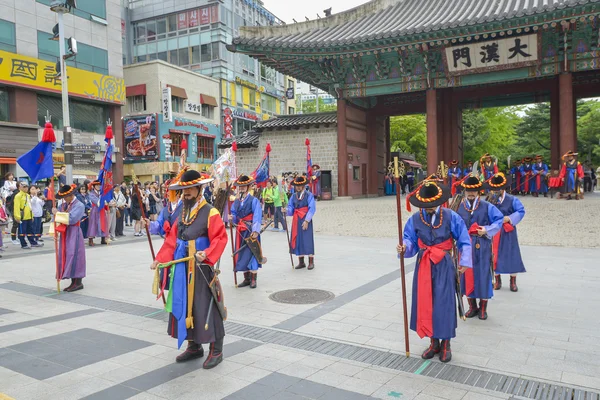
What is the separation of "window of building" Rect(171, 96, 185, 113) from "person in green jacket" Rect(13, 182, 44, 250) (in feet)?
72.0

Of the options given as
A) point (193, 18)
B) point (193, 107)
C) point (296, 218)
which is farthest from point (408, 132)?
point (296, 218)

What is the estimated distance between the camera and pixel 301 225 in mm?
9195

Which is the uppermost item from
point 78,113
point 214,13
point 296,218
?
point 214,13

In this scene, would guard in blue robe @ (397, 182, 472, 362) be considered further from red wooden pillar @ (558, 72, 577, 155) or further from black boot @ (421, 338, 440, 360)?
red wooden pillar @ (558, 72, 577, 155)

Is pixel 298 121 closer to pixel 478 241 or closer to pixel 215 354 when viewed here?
pixel 478 241

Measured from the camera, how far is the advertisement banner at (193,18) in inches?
1513

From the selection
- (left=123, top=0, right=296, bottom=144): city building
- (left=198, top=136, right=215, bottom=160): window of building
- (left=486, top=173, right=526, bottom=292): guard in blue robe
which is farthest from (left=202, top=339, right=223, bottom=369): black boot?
(left=123, top=0, right=296, bottom=144): city building

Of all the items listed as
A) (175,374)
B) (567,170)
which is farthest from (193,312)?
(567,170)

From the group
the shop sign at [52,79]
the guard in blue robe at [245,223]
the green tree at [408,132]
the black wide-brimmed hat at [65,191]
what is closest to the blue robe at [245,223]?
the guard in blue robe at [245,223]

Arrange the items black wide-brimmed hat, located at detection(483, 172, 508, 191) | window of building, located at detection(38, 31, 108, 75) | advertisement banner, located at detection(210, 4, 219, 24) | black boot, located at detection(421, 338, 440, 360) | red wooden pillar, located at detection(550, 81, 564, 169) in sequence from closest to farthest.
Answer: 1. black boot, located at detection(421, 338, 440, 360)
2. black wide-brimmed hat, located at detection(483, 172, 508, 191)
3. red wooden pillar, located at detection(550, 81, 564, 169)
4. window of building, located at detection(38, 31, 108, 75)
5. advertisement banner, located at detection(210, 4, 219, 24)

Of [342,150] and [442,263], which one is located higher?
[342,150]

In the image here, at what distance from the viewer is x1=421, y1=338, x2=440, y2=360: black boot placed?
14.8 ft

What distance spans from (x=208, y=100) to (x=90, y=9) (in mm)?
10664

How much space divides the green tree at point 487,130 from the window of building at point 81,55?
1028 inches
